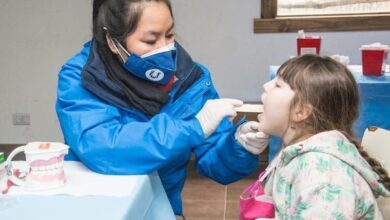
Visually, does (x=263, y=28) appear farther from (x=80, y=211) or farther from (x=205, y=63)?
(x=80, y=211)

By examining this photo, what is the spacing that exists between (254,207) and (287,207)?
0.15 m

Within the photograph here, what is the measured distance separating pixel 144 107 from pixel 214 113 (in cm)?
23

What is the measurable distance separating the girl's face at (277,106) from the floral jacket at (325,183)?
0.27 feet

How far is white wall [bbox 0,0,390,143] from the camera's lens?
131 inches

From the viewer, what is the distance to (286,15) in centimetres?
340

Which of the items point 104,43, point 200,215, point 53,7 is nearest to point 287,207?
point 104,43

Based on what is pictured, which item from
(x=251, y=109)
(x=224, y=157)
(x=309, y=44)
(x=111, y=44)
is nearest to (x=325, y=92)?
(x=251, y=109)

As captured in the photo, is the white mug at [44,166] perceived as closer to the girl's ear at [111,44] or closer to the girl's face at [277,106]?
the girl's ear at [111,44]

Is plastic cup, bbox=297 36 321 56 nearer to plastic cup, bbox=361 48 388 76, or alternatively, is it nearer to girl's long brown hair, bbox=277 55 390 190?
plastic cup, bbox=361 48 388 76

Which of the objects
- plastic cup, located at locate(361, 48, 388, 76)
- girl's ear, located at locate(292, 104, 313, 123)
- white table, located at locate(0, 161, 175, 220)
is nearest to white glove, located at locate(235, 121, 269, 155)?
girl's ear, located at locate(292, 104, 313, 123)

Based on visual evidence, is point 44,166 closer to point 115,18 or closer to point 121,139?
point 121,139

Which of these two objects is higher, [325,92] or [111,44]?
[111,44]

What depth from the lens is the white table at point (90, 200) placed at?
94 cm

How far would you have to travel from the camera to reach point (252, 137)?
4.06 feet
